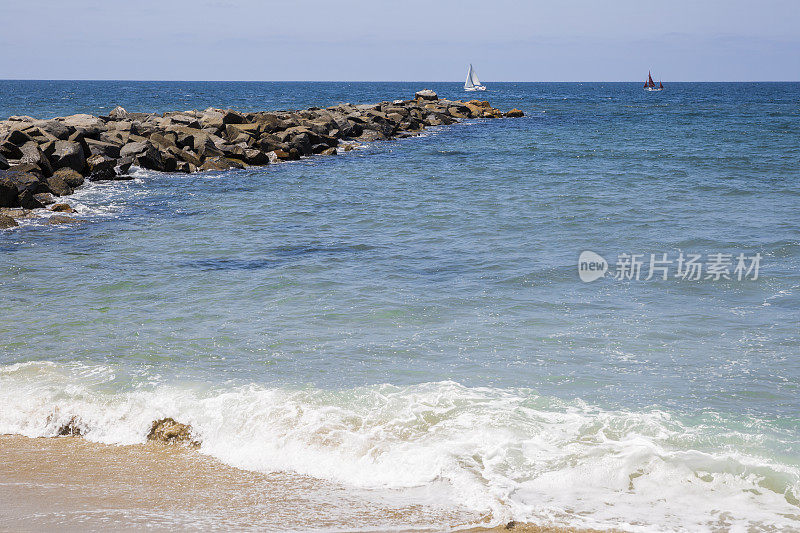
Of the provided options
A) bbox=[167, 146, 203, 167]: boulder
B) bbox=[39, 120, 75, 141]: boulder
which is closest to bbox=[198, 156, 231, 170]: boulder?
bbox=[167, 146, 203, 167]: boulder

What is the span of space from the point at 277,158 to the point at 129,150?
543cm

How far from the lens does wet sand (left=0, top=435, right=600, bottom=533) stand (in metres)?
4.15

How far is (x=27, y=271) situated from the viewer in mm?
10242

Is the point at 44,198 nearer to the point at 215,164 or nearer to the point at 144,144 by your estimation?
the point at 144,144

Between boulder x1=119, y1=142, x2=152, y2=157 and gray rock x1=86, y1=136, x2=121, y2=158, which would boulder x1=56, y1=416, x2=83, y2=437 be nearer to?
gray rock x1=86, y1=136, x2=121, y2=158

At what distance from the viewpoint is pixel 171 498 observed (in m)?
4.51

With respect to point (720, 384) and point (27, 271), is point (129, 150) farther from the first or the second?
point (720, 384)

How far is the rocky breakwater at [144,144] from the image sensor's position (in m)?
16.4

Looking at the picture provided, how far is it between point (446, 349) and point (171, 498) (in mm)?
3370

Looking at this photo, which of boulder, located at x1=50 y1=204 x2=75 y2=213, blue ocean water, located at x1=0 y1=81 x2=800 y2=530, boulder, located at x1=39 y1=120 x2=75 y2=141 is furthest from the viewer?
boulder, located at x1=39 y1=120 x2=75 y2=141

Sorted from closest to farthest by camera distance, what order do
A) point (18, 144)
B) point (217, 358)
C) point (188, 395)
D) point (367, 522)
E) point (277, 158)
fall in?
point (367, 522), point (188, 395), point (217, 358), point (18, 144), point (277, 158)

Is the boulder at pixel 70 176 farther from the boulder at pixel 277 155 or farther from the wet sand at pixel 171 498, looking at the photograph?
the wet sand at pixel 171 498

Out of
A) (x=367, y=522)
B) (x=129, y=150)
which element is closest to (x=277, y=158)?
(x=129, y=150)

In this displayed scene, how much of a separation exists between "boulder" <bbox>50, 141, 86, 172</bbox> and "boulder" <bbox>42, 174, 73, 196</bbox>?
147 cm
